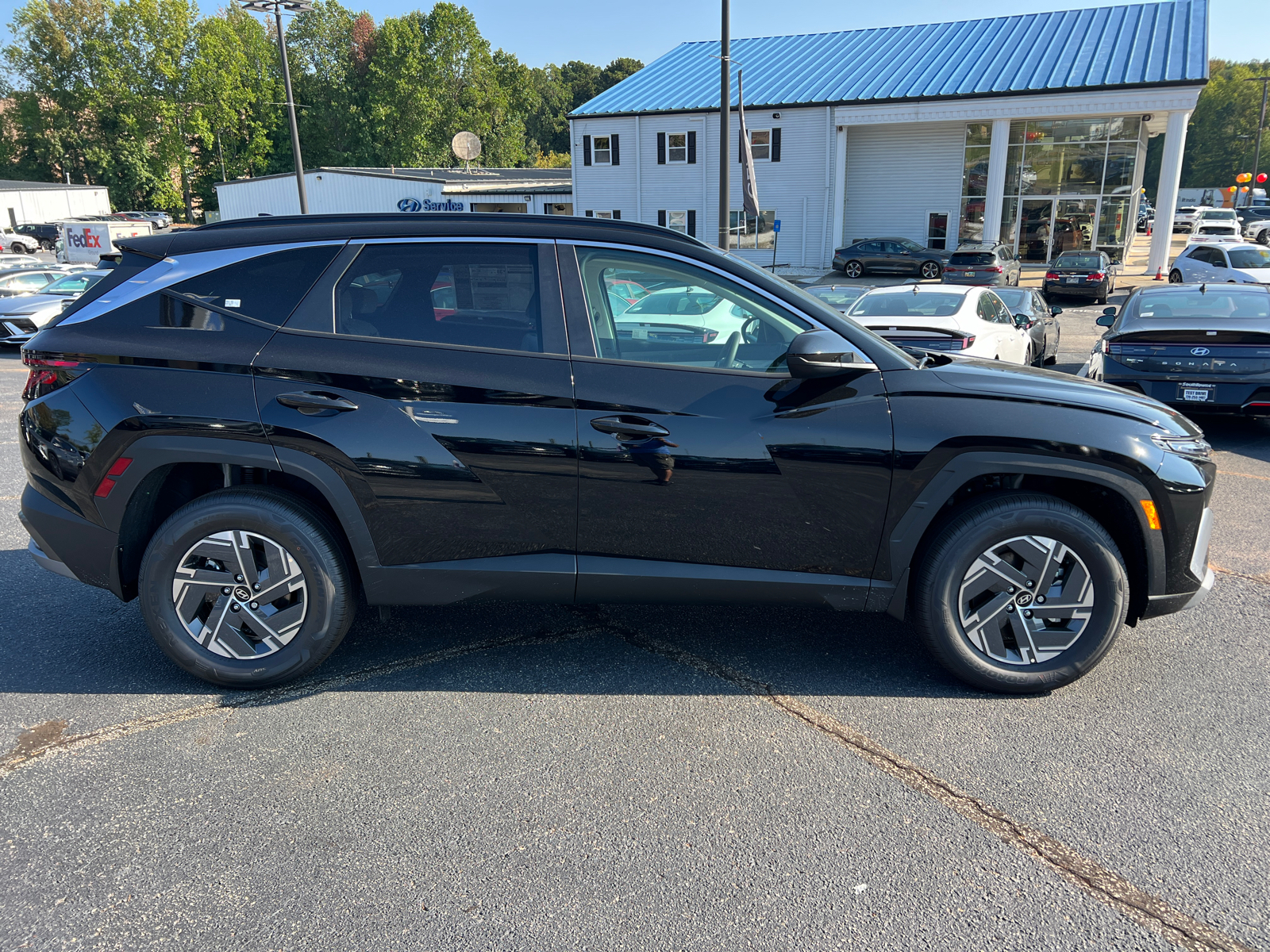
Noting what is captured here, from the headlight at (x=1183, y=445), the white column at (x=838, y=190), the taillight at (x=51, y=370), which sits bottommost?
the headlight at (x=1183, y=445)

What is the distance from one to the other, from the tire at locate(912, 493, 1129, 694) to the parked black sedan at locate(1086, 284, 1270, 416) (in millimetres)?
5467

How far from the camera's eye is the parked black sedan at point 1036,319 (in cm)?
1150

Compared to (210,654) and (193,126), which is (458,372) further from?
(193,126)

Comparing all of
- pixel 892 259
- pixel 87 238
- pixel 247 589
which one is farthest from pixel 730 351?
pixel 87 238

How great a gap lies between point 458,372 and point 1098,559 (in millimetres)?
2588

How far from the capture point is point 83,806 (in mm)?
2848

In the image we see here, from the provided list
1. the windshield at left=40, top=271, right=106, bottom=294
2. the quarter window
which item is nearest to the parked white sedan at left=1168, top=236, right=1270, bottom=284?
the quarter window

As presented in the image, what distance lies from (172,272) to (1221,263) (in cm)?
2475

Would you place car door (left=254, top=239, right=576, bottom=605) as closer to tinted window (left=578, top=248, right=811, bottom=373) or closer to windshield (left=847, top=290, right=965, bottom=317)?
tinted window (left=578, top=248, right=811, bottom=373)

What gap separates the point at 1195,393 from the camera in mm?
7852

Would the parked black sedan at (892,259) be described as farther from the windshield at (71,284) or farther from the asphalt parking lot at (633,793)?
the asphalt parking lot at (633,793)

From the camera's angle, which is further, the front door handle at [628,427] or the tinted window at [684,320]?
the tinted window at [684,320]

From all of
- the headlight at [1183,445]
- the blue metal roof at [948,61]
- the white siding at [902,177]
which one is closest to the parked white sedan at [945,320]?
the headlight at [1183,445]

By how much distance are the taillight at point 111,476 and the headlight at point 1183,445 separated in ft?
13.3
